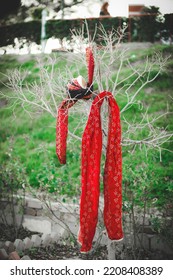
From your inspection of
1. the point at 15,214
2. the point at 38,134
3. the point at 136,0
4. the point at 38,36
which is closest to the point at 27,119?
the point at 38,134

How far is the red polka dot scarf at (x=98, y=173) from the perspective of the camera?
180 cm

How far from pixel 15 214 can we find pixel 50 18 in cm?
176

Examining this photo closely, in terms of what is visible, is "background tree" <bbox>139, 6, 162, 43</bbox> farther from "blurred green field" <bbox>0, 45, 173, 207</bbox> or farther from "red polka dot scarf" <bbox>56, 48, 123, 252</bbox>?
"red polka dot scarf" <bbox>56, 48, 123, 252</bbox>

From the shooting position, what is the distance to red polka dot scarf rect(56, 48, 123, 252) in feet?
5.90

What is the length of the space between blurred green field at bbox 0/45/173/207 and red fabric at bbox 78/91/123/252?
58 cm

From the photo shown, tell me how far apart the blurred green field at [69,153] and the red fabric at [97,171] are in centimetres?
58

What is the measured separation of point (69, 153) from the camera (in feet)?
11.3

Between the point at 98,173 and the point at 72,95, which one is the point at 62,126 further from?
the point at 98,173

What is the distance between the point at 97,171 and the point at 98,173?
0.04 ft

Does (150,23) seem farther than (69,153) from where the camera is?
No

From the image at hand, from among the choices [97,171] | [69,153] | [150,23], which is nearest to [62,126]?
[97,171]

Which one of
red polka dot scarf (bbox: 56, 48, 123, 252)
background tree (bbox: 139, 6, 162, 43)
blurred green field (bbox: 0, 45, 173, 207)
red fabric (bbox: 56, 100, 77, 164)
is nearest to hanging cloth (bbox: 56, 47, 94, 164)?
red fabric (bbox: 56, 100, 77, 164)
